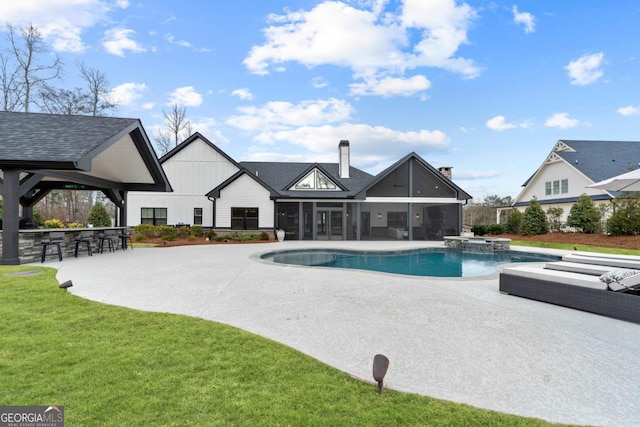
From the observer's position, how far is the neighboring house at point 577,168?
23173 mm

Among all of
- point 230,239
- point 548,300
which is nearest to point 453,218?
point 230,239

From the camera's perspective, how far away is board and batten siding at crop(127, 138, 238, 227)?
22203mm

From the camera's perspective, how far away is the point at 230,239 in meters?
19.5

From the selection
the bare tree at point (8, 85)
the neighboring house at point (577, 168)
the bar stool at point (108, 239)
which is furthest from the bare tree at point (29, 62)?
the neighboring house at point (577, 168)

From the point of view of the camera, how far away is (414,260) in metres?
13.8

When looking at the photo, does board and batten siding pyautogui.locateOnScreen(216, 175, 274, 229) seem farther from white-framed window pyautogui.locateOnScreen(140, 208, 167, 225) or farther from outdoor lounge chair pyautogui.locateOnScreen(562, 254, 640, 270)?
outdoor lounge chair pyautogui.locateOnScreen(562, 254, 640, 270)

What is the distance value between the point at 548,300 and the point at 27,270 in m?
12.8

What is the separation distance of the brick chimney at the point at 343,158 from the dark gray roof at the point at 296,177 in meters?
0.47

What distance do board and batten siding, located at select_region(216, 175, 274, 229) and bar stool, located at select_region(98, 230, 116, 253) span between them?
22.6ft

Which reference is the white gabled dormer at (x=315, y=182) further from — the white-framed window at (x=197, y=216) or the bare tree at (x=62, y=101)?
the bare tree at (x=62, y=101)

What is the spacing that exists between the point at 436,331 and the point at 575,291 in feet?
10.7

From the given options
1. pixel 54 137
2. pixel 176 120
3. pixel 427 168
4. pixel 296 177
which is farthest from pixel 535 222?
pixel 176 120

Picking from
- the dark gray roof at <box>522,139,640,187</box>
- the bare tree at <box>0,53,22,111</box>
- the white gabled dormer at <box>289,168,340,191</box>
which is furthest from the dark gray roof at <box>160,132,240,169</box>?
the dark gray roof at <box>522,139,640,187</box>

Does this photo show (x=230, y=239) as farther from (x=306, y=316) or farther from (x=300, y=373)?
(x=300, y=373)
